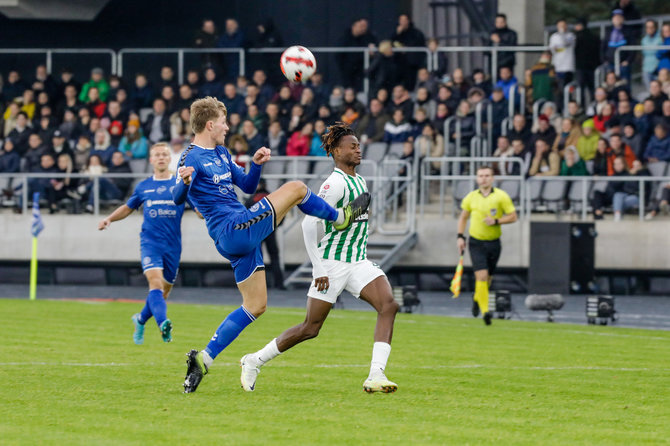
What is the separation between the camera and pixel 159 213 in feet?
46.6

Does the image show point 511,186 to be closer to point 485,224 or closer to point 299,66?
point 485,224

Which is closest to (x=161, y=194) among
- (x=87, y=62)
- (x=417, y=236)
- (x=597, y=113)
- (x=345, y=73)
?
(x=417, y=236)

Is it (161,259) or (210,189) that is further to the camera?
(161,259)

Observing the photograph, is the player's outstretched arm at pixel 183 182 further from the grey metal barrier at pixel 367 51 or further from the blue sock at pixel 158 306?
the grey metal barrier at pixel 367 51

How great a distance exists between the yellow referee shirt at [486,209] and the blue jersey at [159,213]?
17.1 feet

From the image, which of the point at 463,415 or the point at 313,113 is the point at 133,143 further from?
the point at 463,415

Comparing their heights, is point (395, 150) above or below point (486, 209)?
above

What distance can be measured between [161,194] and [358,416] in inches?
252

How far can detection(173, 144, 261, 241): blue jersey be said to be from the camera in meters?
9.68

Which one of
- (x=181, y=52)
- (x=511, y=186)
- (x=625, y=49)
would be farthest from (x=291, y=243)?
(x=625, y=49)

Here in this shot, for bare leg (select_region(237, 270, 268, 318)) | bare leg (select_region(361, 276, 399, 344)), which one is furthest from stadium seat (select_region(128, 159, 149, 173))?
bare leg (select_region(361, 276, 399, 344))

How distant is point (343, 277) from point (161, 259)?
482 centimetres

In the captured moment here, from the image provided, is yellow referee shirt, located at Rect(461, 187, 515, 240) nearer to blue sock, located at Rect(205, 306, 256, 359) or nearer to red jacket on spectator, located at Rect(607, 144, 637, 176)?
red jacket on spectator, located at Rect(607, 144, 637, 176)

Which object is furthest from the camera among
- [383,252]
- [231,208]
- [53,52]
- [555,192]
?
[53,52]
